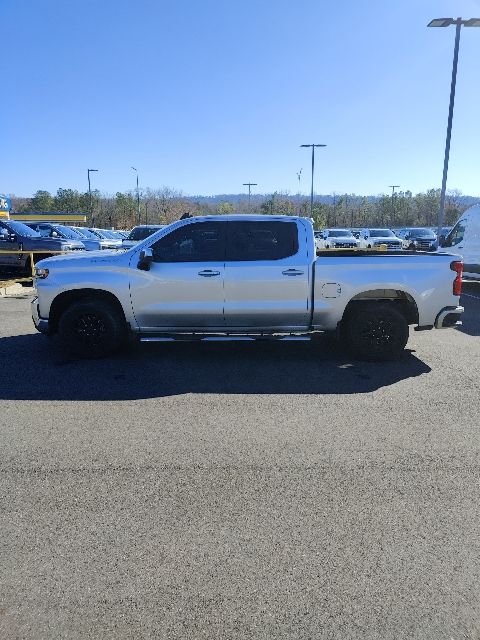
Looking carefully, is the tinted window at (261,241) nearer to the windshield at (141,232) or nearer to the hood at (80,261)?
the hood at (80,261)

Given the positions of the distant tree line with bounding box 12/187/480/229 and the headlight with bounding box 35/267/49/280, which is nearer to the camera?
the headlight with bounding box 35/267/49/280

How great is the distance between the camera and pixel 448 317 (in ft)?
21.1

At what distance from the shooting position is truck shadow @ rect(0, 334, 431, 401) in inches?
207

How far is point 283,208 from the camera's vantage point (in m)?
85.8

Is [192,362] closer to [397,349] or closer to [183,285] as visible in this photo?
[183,285]

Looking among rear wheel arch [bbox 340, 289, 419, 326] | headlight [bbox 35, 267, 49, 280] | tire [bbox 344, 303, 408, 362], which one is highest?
headlight [bbox 35, 267, 49, 280]

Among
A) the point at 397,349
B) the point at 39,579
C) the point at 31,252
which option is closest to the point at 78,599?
the point at 39,579

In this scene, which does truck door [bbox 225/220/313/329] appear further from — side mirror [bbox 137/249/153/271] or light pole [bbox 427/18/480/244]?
light pole [bbox 427/18/480/244]

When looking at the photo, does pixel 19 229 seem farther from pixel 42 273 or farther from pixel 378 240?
pixel 378 240

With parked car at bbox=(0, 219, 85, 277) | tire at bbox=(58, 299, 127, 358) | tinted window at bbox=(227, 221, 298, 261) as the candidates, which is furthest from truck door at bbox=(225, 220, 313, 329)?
parked car at bbox=(0, 219, 85, 277)

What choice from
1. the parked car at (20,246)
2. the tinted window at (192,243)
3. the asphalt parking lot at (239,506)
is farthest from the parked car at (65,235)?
the asphalt parking lot at (239,506)

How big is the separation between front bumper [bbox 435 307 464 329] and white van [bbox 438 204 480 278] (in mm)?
7261

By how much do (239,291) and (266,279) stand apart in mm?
389

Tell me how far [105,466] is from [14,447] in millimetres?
900
